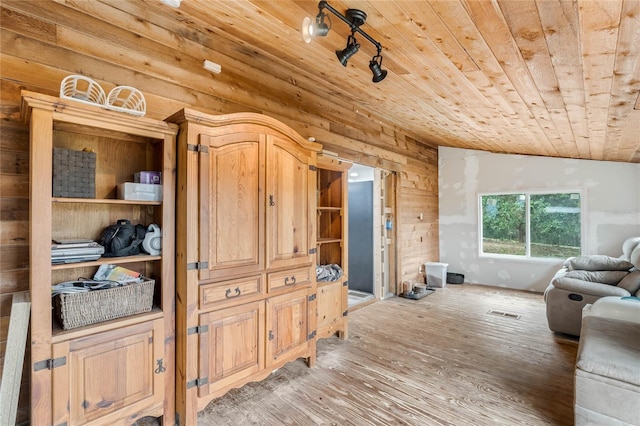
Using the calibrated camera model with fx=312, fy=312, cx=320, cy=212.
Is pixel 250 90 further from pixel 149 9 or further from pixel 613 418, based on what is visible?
pixel 613 418

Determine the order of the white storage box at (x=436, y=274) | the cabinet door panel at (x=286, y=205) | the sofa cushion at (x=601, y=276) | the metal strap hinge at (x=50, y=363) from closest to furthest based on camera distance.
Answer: the metal strap hinge at (x=50, y=363) < the cabinet door panel at (x=286, y=205) < the sofa cushion at (x=601, y=276) < the white storage box at (x=436, y=274)

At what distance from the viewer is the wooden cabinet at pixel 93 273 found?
5.08 ft

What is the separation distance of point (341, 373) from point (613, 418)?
1.77 metres

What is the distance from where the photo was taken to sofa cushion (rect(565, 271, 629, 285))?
11.3ft

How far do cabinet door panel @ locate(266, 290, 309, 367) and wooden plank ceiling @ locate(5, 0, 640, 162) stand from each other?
1.84m

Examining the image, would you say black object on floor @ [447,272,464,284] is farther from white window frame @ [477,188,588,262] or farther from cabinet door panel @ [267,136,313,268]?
cabinet door panel @ [267,136,313,268]

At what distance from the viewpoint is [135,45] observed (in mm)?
2215

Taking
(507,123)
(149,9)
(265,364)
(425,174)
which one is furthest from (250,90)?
(425,174)

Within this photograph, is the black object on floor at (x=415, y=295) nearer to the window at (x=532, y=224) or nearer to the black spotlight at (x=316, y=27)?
the window at (x=532, y=224)

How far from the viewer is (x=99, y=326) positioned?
5.68 feet

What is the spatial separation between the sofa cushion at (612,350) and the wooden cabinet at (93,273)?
8.62 feet

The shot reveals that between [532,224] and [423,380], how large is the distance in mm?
4484

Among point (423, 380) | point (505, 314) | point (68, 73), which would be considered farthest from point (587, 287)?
point (68, 73)

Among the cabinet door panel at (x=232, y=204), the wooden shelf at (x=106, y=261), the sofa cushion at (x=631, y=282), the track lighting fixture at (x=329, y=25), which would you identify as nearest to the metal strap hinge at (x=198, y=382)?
the cabinet door panel at (x=232, y=204)
